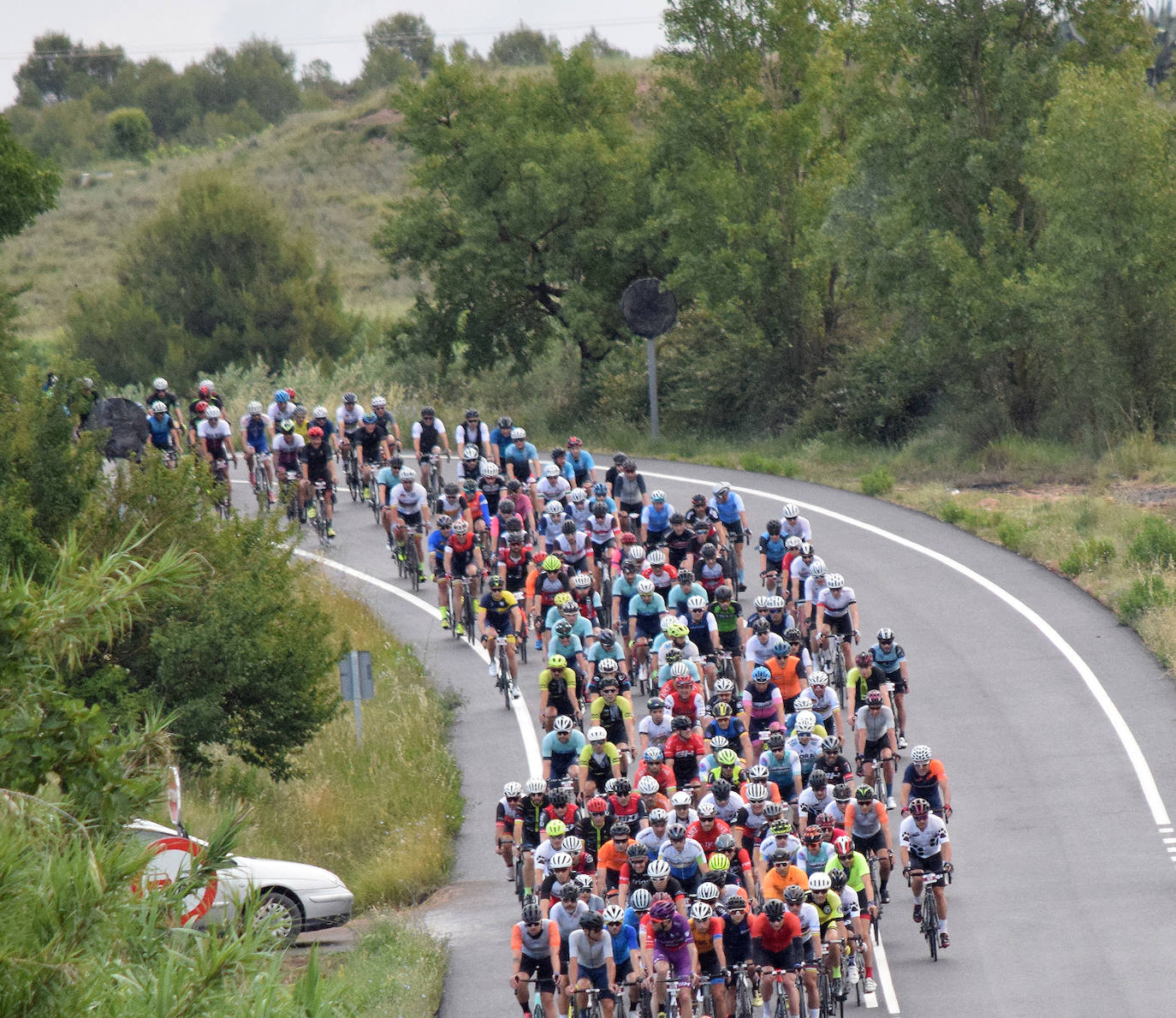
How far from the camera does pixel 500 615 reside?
74.1 feet

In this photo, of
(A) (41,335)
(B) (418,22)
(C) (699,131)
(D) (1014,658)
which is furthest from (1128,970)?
(B) (418,22)

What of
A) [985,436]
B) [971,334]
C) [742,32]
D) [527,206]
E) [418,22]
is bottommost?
[985,436]

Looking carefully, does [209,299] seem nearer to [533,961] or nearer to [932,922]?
[932,922]

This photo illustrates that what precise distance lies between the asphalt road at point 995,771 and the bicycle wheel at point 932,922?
20 centimetres

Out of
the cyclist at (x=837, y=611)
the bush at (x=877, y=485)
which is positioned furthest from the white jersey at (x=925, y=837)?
the bush at (x=877, y=485)

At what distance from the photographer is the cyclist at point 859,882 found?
14.9 meters

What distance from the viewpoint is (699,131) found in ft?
134

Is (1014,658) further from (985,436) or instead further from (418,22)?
(418,22)

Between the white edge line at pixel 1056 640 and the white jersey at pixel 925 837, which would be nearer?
the white jersey at pixel 925 837

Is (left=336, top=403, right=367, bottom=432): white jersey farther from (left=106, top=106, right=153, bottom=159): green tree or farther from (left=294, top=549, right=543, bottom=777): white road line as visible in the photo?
(left=106, top=106, right=153, bottom=159): green tree

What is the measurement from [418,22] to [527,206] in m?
97.2

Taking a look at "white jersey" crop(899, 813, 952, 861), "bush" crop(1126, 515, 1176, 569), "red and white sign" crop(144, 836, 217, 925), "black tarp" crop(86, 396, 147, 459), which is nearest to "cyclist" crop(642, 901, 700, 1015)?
"white jersey" crop(899, 813, 952, 861)

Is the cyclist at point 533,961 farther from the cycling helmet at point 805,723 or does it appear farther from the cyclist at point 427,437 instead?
the cyclist at point 427,437

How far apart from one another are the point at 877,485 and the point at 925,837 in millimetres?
18158
